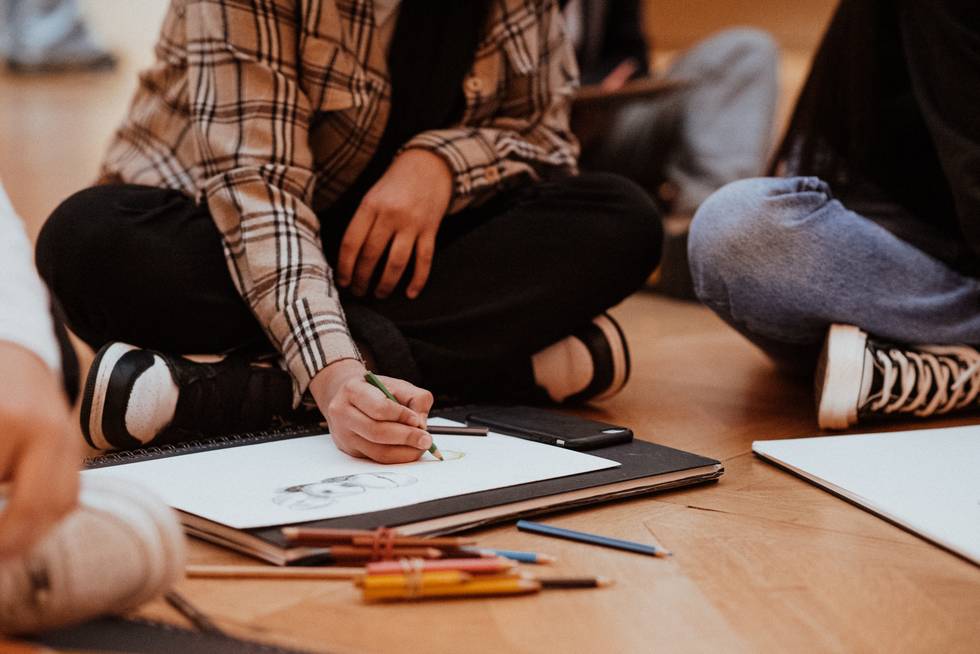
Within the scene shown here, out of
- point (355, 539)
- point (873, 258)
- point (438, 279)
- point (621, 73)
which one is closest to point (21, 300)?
point (355, 539)

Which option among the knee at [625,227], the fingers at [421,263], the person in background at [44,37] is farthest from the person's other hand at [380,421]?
the person in background at [44,37]

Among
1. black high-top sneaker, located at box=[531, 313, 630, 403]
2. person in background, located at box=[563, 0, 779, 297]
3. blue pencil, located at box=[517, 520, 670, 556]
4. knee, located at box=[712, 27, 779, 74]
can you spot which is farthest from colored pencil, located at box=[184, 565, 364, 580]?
knee, located at box=[712, 27, 779, 74]

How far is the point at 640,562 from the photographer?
602 millimetres

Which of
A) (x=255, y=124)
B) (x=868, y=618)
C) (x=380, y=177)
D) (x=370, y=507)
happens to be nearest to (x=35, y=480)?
(x=370, y=507)

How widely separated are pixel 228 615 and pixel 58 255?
48 cm

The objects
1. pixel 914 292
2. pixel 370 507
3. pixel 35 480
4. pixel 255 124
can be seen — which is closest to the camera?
pixel 35 480

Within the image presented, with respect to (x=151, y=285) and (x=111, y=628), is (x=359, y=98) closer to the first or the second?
(x=151, y=285)

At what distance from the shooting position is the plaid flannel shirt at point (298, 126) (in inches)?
32.4

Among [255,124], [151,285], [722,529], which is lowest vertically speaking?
[722,529]

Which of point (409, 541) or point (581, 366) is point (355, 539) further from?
point (581, 366)

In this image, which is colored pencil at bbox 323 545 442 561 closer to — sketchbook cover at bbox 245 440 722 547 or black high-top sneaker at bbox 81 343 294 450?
sketchbook cover at bbox 245 440 722 547

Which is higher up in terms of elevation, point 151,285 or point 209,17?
point 209,17

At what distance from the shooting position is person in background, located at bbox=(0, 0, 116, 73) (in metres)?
2.36

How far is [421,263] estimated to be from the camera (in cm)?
95
